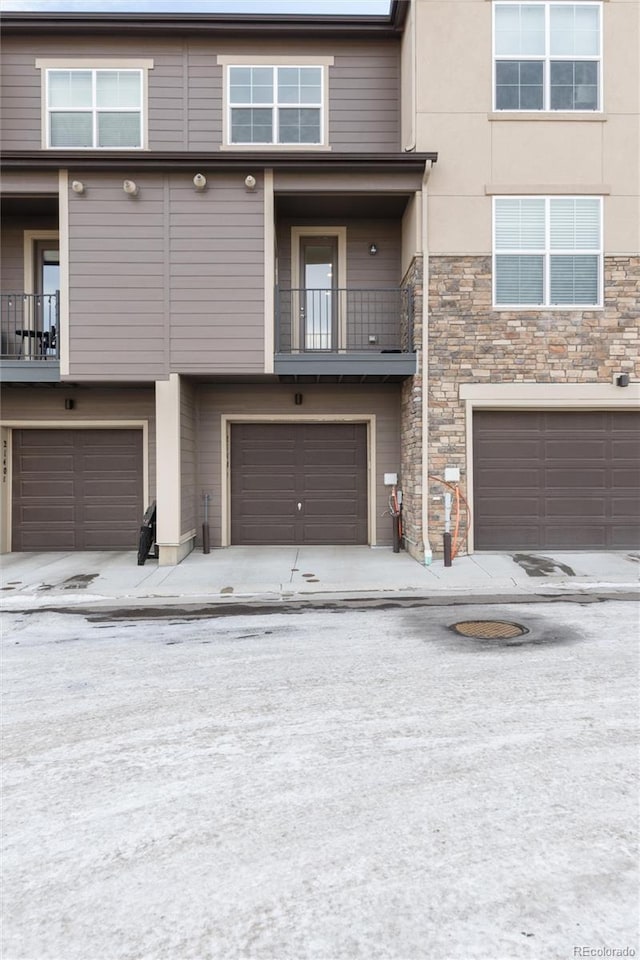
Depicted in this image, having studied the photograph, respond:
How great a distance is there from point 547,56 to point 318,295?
5348 mm

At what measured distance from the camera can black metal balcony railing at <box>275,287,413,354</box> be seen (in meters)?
10.7

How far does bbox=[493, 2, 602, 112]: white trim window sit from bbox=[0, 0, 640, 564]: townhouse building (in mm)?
37

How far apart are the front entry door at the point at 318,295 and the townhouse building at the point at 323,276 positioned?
0.20 ft

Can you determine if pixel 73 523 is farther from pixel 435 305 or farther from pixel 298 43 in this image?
pixel 298 43

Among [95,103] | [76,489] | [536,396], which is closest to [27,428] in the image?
[76,489]

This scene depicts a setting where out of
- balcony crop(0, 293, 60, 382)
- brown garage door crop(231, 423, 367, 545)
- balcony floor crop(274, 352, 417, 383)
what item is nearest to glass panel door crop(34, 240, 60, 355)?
balcony crop(0, 293, 60, 382)

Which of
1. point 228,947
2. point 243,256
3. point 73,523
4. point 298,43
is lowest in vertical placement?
point 228,947

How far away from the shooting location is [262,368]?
9438 mm

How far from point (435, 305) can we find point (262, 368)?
3.06 meters

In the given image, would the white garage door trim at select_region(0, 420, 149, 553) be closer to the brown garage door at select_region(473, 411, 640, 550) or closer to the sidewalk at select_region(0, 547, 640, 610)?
the sidewalk at select_region(0, 547, 640, 610)

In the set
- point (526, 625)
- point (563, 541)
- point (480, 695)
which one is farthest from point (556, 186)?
point (480, 695)

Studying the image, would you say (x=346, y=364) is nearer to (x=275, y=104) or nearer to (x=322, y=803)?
(x=275, y=104)

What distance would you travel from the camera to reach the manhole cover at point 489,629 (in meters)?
5.60

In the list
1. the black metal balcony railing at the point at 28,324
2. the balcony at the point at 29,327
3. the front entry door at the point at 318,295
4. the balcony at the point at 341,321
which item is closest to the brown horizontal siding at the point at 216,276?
the balcony at the point at 341,321
